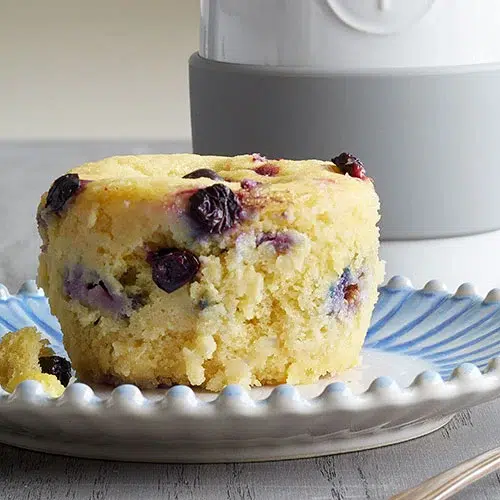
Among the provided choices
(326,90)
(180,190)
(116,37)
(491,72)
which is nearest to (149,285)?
(180,190)

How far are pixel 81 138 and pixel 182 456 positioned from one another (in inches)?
90.7

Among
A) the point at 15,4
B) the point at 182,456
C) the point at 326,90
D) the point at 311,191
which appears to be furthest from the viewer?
Result: the point at 15,4

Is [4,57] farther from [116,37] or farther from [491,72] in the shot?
[491,72]

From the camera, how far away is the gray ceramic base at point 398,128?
4.64 ft

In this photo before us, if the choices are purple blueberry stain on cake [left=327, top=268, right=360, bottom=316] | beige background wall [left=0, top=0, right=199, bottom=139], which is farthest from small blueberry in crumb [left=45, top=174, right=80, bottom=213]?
beige background wall [left=0, top=0, right=199, bottom=139]

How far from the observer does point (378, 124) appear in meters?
1.42

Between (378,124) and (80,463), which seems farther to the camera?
(378,124)

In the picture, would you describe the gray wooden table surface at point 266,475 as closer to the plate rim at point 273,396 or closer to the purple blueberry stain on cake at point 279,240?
the plate rim at point 273,396

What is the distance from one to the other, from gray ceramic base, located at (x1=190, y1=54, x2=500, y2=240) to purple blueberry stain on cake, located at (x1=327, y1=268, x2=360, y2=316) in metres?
0.43

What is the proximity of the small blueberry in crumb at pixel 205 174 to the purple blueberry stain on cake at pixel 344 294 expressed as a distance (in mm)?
130

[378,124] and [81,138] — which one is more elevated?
[378,124]

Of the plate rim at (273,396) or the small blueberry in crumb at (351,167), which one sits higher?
the small blueberry in crumb at (351,167)

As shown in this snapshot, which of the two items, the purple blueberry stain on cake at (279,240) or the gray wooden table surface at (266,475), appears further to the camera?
the purple blueberry stain on cake at (279,240)

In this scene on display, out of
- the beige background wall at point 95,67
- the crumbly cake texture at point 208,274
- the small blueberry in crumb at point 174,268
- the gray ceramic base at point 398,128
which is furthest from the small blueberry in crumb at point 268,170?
the beige background wall at point 95,67
